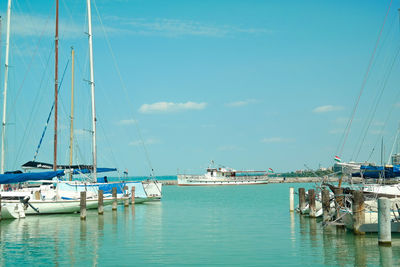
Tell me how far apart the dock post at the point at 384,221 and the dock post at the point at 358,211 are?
277cm

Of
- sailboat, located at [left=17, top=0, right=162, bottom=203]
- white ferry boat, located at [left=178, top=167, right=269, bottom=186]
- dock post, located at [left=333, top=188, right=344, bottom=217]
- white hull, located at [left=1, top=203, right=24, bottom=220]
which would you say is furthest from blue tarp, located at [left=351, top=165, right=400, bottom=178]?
white ferry boat, located at [left=178, top=167, right=269, bottom=186]

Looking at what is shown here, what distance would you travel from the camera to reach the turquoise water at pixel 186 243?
1988 centimetres

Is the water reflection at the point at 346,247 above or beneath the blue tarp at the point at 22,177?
beneath

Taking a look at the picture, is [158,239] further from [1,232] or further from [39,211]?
[39,211]

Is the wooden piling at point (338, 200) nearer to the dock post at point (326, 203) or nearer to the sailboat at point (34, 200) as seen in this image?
the dock post at point (326, 203)

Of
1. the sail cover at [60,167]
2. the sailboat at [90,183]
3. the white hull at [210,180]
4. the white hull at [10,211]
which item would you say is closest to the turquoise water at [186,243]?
the white hull at [10,211]

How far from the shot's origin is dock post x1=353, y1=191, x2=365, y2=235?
80.1 ft

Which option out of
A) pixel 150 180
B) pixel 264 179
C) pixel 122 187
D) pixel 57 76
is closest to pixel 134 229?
pixel 122 187

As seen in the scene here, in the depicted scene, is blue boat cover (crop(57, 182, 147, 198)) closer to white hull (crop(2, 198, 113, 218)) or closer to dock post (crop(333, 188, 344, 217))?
white hull (crop(2, 198, 113, 218))

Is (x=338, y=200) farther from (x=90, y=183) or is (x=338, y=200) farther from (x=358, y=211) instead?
(x=90, y=183)

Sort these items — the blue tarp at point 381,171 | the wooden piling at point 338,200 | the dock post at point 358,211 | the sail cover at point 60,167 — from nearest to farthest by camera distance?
the dock post at point 358,211 → the wooden piling at point 338,200 → the blue tarp at point 381,171 → the sail cover at point 60,167

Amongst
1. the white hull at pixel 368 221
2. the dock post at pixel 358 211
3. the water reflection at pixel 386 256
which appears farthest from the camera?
the white hull at pixel 368 221

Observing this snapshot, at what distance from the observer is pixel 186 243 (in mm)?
24703

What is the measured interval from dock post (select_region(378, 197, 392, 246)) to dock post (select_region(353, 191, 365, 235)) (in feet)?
9.10
